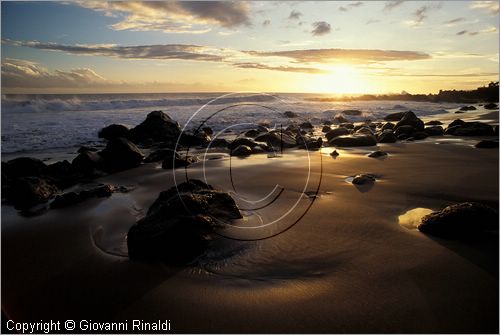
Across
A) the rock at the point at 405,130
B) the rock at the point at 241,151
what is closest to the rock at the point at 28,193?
the rock at the point at 241,151

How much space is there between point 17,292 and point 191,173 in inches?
222

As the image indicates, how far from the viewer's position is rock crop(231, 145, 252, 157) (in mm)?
11702

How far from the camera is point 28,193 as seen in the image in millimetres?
7039

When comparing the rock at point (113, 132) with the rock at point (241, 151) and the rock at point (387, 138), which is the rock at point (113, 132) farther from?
the rock at point (387, 138)

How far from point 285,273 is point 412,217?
99.2 inches

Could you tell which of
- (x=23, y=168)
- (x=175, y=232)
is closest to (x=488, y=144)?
(x=175, y=232)

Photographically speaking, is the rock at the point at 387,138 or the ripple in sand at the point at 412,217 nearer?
the ripple in sand at the point at 412,217

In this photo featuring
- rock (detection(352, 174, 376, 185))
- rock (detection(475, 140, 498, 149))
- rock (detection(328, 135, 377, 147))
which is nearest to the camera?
rock (detection(352, 174, 376, 185))

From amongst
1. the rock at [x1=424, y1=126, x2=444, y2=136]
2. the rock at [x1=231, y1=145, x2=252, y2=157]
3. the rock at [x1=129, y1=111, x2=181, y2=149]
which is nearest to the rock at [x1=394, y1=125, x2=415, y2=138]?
the rock at [x1=424, y1=126, x2=444, y2=136]

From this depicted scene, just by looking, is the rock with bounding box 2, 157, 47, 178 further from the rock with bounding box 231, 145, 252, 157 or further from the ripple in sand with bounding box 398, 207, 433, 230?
the ripple in sand with bounding box 398, 207, 433, 230

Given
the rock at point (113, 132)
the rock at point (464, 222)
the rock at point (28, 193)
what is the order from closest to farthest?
the rock at point (464, 222)
the rock at point (28, 193)
the rock at point (113, 132)

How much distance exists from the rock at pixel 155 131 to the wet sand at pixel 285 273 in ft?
36.0

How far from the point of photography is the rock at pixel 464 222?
4.37m

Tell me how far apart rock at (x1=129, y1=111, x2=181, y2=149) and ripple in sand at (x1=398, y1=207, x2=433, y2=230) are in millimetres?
13165
